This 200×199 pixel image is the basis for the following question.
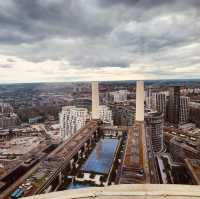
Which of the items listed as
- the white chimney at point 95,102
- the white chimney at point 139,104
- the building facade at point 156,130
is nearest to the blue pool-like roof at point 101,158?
the building facade at point 156,130

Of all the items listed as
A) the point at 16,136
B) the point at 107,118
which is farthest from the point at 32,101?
the point at 107,118

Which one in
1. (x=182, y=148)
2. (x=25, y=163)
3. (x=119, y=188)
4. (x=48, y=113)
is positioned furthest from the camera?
(x=48, y=113)

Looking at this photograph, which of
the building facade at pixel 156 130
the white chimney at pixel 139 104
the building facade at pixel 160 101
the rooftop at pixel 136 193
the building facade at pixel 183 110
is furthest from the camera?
the building facade at pixel 160 101

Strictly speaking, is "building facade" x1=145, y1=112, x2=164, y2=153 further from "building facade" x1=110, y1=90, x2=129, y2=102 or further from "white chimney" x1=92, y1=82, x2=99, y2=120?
"building facade" x1=110, y1=90, x2=129, y2=102

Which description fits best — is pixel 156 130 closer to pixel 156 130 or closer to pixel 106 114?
pixel 156 130

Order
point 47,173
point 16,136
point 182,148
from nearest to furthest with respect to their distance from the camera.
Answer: point 47,173, point 182,148, point 16,136

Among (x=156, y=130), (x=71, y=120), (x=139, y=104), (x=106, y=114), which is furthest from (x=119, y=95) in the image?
(x=156, y=130)

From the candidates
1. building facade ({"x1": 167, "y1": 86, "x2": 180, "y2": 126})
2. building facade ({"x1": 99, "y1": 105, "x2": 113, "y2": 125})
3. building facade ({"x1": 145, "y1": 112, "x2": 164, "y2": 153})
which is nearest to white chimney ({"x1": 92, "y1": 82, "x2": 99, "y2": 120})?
building facade ({"x1": 99, "y1": 105, "x2": 113, "y2": 125})

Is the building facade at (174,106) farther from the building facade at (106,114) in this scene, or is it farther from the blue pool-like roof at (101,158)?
the blue pool-like roof at (101,158)

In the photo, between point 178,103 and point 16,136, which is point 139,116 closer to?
point 178,103
